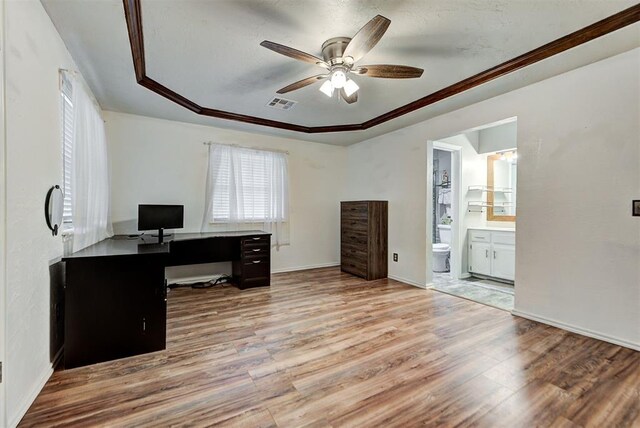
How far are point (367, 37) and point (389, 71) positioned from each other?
49 centimetres

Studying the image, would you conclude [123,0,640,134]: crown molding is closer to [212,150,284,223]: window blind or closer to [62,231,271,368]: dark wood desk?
[212,150,284,223]: window blind

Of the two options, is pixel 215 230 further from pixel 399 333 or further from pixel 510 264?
pixel 510 264

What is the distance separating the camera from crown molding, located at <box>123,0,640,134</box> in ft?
6.15

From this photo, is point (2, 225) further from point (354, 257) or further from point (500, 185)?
point (500, 185)

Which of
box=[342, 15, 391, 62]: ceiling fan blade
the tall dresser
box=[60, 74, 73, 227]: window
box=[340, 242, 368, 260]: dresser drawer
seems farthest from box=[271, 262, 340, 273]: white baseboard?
box=[342, 15, 391, 62]: ceiling fan blade

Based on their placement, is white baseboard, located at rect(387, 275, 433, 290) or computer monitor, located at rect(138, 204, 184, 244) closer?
computer monitor, located at rect(138, 204, 184, 244)

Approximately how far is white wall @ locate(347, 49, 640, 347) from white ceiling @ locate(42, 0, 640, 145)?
194 mm

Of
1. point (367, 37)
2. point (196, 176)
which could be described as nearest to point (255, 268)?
point (196, 176)

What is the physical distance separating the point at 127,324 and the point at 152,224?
1675 mm

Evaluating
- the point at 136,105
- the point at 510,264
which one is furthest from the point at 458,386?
the point at 136,105

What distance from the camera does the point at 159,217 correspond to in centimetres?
353

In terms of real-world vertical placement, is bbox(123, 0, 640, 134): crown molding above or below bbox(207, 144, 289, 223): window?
above

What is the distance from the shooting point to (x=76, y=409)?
5.08ft

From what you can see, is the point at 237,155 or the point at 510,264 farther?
the point at 237,155
